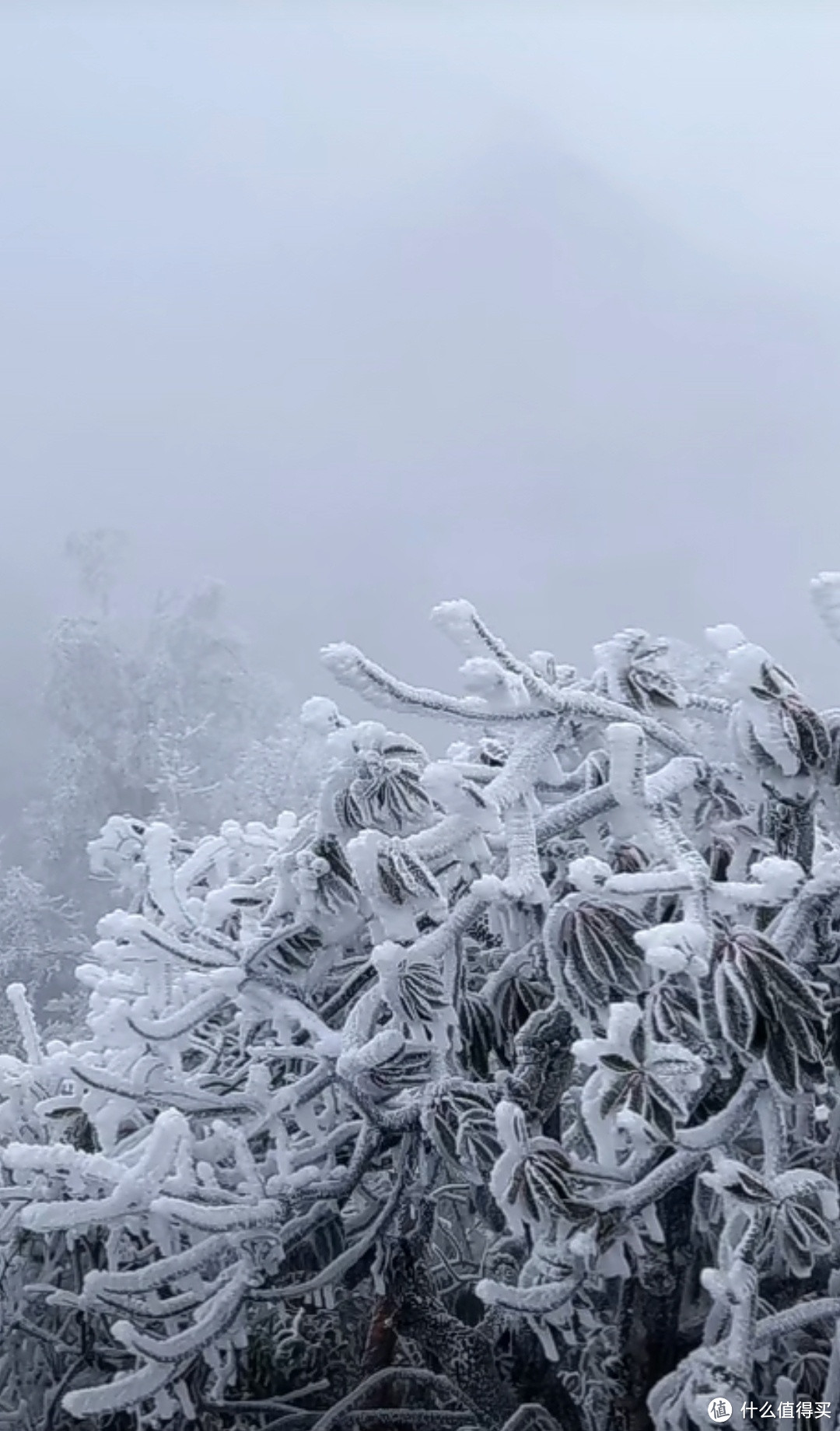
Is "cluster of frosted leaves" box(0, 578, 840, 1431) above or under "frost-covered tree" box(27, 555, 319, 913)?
above

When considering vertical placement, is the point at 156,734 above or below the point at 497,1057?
below

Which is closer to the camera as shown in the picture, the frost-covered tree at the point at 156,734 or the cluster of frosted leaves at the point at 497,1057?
the cluster of frosted leaves at the point at 497,1057

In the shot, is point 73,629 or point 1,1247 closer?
point 1,1247

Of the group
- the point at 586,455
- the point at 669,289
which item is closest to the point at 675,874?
the point at 586,455

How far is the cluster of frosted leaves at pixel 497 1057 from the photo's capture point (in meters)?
1.29

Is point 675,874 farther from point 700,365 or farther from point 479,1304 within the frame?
point 700,365

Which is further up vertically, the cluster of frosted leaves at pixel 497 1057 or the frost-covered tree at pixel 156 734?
the cluster of frosted leaves at pixel 497 1057

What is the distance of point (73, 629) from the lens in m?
23.6

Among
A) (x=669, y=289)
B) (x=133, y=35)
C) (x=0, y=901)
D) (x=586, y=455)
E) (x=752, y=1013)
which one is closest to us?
(x=752, y=1013)

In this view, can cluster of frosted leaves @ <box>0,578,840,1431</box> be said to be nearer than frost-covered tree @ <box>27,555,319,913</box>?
Yes

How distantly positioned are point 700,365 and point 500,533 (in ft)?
118

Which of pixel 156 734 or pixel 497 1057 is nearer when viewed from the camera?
pixel 497 1057

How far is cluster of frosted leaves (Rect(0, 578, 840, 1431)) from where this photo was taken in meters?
1.29

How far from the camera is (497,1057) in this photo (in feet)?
5.71
